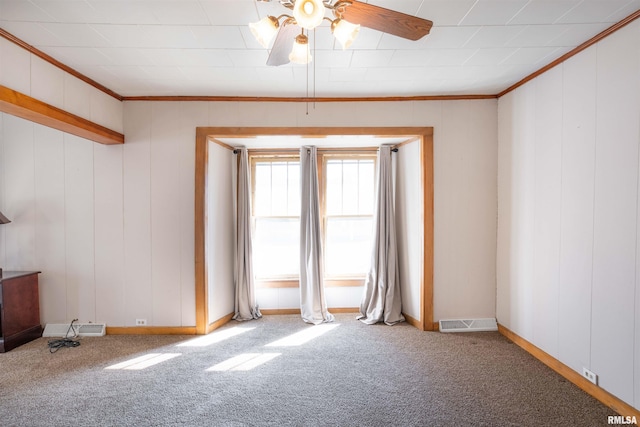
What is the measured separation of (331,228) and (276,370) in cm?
211

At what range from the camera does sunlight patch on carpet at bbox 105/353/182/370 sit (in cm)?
273

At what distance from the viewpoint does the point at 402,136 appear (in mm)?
3553

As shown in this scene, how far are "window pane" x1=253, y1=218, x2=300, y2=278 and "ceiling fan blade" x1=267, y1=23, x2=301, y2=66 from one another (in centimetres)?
272

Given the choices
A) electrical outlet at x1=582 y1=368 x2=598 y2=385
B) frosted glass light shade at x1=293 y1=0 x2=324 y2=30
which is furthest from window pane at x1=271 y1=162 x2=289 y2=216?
electrical outlet at x1=582 y1=368 x2=598 y2=385

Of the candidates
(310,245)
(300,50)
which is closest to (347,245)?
(310,245)

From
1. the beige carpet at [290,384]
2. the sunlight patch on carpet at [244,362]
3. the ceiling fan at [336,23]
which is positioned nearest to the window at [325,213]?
the beige carpet at [290,384]

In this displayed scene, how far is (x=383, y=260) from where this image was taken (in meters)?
3.93

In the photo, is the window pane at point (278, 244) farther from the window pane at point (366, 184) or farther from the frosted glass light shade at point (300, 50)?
the frosted glass light shade at point (300, 50)

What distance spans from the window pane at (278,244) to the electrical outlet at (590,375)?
306 centimetres

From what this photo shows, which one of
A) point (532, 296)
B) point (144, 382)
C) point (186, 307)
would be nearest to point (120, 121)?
point (186, 307)

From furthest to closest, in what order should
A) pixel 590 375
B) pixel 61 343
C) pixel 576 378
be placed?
pixel 61 343
pixel 576 378
pixel 590 375

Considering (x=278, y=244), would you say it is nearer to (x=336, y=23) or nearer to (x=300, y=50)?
(x=300, y=50)

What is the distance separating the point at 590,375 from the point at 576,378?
0.53 feet

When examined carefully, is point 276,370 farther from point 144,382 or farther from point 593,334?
point 593,334
